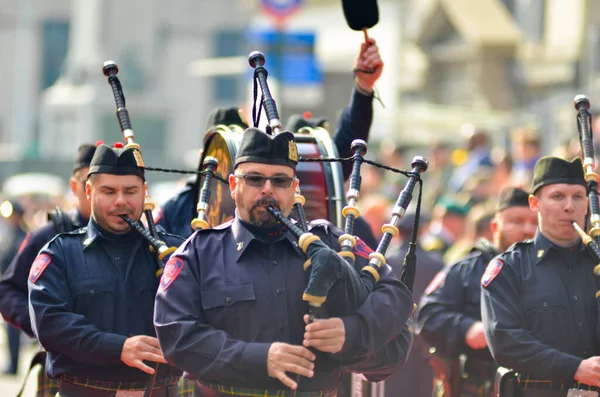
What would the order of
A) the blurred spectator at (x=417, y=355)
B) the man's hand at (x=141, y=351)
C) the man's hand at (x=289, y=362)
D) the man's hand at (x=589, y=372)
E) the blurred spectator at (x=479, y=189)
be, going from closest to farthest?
the man's hand at (x=289, y=362) → the man's hand at (x=141, y=351) → the man's hand at (x=589, y=372) → the blurred spectator at (x=417, y=355) → the blurred spectator at (x=479, y=189)

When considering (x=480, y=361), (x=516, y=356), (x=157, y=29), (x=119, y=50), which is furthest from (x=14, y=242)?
(x=157, y=29)

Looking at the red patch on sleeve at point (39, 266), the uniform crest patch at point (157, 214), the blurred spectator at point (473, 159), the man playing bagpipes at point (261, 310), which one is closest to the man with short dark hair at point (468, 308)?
the uniform crest patch at point (157, 214)

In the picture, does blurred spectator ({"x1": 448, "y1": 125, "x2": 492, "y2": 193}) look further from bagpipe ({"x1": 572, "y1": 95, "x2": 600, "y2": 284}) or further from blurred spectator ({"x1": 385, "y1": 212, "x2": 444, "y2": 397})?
bagpipe ({"x1": 572, "y1": 95, "x2": 600, "y2": 284})

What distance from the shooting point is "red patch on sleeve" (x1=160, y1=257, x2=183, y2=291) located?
5590 mm

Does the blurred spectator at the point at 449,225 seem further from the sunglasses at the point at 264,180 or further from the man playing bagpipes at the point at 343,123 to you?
the sunglasses at the point at 264,180

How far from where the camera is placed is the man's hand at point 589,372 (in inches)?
253

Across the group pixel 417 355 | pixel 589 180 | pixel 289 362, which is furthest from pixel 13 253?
pixel 289 362

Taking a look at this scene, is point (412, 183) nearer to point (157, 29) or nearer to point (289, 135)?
point (289, 135)

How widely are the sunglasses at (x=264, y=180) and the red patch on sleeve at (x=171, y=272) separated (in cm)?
44

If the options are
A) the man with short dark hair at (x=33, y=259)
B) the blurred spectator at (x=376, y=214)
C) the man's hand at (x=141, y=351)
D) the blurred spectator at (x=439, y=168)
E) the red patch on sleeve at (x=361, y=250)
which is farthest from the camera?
the blurred spectator at (x=439, y=168)

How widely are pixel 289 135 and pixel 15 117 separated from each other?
5708 cm

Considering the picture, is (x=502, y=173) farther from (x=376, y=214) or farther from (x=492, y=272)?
(x=492, y=272)

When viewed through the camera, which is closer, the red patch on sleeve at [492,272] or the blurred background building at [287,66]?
the red patch on sleeve at [492,272]

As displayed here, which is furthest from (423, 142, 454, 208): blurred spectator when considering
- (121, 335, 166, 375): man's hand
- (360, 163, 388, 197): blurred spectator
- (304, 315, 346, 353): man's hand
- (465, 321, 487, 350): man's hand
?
(304, 315, 346, 353): man's hand
